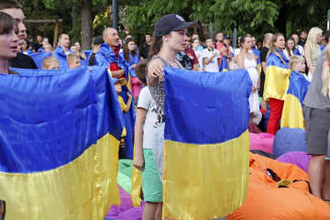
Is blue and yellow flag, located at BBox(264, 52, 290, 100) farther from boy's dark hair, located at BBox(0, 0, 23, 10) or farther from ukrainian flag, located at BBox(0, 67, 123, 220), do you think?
ukrainian flag, located at BBox(0, 67, 123, 220)

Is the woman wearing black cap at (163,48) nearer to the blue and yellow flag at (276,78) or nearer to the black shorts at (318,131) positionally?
the black shorts at (318,131)

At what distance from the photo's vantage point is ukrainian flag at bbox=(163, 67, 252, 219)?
12.2ft

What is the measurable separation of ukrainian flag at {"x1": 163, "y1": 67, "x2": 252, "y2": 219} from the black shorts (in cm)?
146

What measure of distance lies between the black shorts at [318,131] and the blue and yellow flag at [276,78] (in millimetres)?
3795

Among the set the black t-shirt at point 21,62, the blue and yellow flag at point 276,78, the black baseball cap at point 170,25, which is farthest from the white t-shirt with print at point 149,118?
the blue and yellow flag at point 276,78

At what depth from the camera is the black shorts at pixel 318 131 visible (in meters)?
5.43

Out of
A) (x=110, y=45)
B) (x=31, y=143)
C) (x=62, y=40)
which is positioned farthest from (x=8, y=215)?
(x=62, y=40)

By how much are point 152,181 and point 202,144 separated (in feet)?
1.45

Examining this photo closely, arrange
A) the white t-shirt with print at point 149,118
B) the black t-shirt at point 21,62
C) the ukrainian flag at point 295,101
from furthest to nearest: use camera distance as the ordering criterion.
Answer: the ukrainian flag at point 295,101 → the black t-shirt at point 21,62 → the white t-shirt with print at point 149,118

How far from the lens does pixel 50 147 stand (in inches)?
119

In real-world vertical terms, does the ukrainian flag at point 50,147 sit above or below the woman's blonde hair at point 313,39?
below

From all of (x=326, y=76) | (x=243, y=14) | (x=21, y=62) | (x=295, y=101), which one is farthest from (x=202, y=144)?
(x=243, y=14)

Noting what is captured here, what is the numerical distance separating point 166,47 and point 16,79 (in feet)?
4.58

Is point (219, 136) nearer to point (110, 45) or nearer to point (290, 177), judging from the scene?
point (290, 177)
